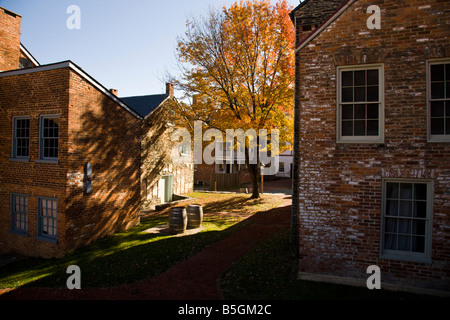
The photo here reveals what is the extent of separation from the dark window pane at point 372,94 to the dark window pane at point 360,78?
23cm

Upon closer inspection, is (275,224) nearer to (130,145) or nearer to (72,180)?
(130,145)

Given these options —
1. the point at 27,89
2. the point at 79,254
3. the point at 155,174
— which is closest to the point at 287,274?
the point at 79,254

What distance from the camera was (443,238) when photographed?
6.64 m

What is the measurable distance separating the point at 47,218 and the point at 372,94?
41.3ft

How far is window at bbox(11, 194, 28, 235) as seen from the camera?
1252cm

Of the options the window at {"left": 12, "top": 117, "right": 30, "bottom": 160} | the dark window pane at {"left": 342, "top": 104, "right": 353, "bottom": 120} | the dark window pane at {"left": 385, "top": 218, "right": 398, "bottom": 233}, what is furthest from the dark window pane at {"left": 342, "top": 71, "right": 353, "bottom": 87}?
the window at {"left": 12, "top": 117, "right": 30, "bottom": 160}

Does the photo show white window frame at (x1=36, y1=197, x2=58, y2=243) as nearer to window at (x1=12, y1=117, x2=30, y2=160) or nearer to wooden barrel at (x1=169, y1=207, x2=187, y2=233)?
window at (x1=12, y1=117, x2=30, y2=160)

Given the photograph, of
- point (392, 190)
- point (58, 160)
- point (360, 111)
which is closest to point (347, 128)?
point (360, 111)

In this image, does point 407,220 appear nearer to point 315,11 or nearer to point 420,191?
point 420,191

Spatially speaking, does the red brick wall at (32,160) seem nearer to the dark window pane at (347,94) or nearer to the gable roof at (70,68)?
the gable roof at (70,68)

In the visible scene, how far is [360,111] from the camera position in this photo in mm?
7445

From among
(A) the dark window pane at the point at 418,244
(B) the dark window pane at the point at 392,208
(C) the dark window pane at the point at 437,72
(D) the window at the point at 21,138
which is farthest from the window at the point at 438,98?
(D) the window at the point at 21,138

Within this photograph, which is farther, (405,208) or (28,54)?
(28,54)

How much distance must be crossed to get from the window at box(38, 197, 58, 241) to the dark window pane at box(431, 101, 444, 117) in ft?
42.3
